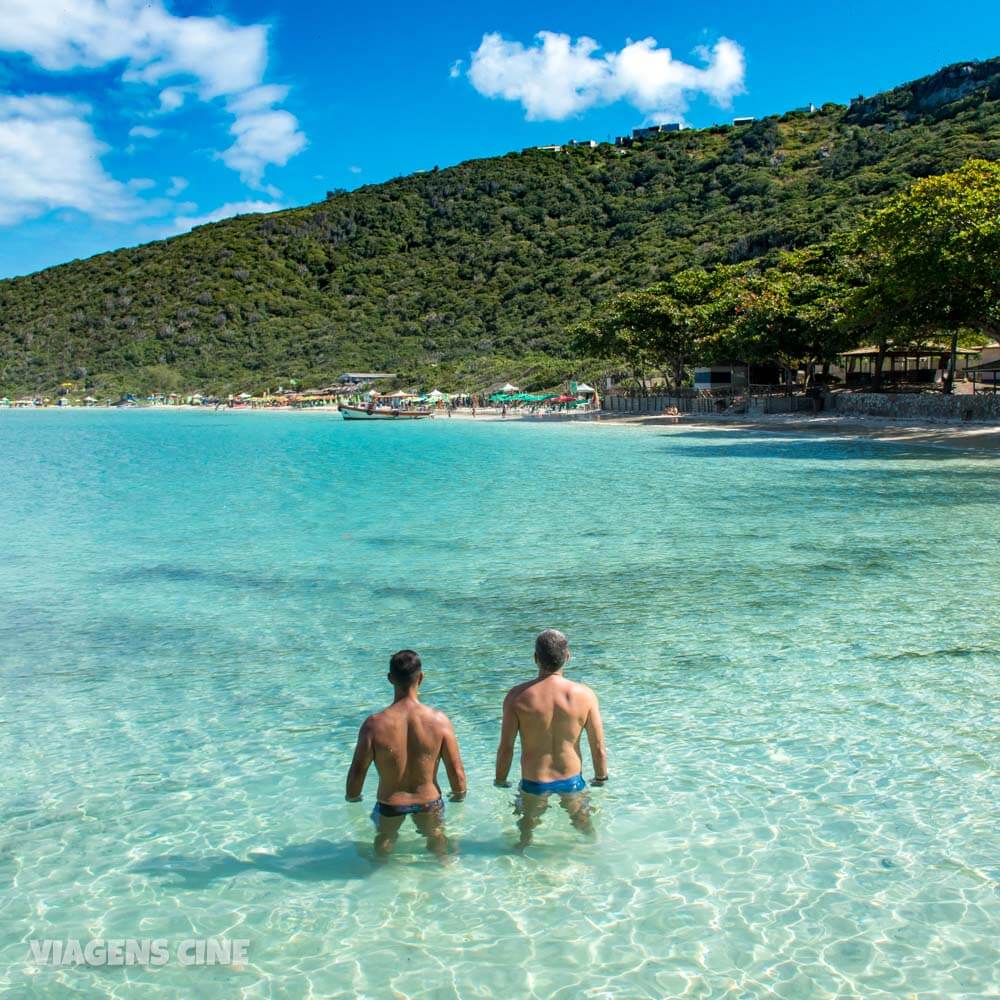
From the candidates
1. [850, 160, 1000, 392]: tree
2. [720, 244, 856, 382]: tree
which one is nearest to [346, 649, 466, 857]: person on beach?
[850, 160, 1000, 392]: tree

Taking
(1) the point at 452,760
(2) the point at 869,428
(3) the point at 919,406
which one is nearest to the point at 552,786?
(1) the point at 452,760

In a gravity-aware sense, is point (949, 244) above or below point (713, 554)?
above

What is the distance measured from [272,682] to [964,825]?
5.63m

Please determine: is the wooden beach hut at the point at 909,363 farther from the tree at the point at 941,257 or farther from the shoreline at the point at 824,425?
the tree at the point at 941,257

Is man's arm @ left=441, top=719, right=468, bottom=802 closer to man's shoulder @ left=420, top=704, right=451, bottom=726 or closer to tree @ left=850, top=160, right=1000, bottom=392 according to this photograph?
man's shoulder @ left=420, top=704, right=451, bottom=726

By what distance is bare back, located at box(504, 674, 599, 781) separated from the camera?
4969 mm

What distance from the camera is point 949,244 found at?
30641mm

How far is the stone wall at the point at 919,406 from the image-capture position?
36.9 meters

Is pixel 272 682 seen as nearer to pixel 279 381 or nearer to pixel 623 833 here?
pixel 623 833

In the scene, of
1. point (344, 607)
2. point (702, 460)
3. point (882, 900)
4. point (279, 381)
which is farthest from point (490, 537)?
point (279, 381)

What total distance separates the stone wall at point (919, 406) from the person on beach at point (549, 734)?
1441 inches

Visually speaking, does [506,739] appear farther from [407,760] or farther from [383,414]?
[383,414]

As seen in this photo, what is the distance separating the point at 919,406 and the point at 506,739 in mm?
40417

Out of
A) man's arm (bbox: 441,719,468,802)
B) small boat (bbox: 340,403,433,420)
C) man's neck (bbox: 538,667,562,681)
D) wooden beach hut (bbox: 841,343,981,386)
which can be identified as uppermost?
wooden beach hut (bbox: 841,343,981,386)
